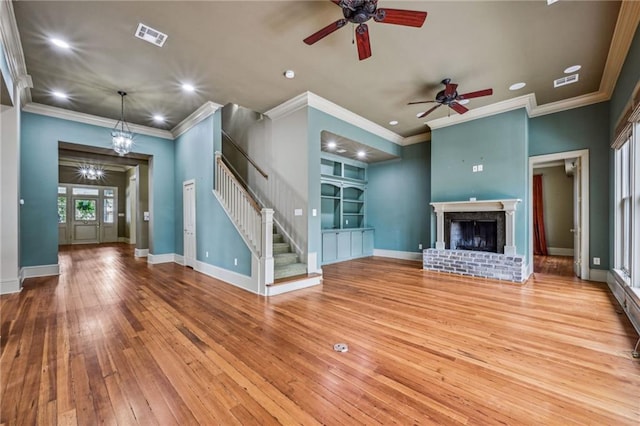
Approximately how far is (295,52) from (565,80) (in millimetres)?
4349

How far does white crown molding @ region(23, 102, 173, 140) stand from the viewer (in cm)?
540

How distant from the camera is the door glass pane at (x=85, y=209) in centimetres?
1151

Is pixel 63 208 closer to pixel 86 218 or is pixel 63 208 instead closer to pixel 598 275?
pixel 86 218

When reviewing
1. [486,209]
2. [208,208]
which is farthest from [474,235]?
[208,208]

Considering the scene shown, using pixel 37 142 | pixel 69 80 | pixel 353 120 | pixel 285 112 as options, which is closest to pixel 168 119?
pixel 69 80

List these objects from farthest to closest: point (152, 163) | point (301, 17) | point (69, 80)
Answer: point (152, 163) < point (69, 80) < point (301, 17)

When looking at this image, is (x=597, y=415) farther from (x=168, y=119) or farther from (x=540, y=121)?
(x=168, y=119)

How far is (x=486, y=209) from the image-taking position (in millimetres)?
5457

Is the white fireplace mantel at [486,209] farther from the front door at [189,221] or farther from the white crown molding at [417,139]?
the front door at [189,221]

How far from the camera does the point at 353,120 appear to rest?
19.4ft

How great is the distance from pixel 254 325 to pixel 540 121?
21.5 feet

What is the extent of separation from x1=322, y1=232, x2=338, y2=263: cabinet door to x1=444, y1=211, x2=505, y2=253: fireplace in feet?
8.72

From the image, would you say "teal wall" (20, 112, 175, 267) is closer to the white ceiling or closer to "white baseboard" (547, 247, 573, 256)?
the white ceiling

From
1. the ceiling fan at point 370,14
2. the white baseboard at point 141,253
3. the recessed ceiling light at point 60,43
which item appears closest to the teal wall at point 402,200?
the ceiling fan at point 370,14
